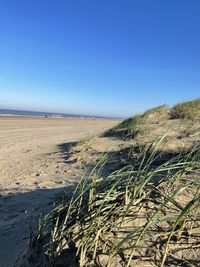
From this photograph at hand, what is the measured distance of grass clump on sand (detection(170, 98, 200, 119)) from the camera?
9470 mm

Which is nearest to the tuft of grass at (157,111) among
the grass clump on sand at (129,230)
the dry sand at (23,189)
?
the dry sand at (23,189)

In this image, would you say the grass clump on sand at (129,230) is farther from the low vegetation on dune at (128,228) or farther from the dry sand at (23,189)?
the dry sand at (23,189)

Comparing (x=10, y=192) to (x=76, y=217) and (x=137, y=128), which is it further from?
(x=137, y=128)

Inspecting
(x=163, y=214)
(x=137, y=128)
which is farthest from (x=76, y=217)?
(x=137, y=128)

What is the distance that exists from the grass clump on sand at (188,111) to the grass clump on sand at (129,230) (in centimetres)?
640

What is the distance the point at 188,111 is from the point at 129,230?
7.37 m

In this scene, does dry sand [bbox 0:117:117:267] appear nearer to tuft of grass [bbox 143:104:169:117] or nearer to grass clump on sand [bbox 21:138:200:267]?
grass clump on sand [bbox 21:138:200:267]

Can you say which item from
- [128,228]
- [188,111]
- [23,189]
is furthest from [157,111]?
[128,228]

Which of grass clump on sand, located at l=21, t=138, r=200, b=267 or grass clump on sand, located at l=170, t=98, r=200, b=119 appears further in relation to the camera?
grass clump on sand, located at l=170, t=98, r=200, b=119

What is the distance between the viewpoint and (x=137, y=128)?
9.17m

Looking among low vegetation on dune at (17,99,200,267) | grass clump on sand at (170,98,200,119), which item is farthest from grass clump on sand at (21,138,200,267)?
grass clump on sand at (170,98,200,119)

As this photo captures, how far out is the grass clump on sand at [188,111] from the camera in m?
9.47

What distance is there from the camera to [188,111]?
9734 millimetres

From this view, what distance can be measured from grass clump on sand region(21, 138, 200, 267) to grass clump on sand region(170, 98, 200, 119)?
6395 mm
